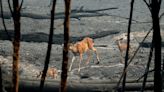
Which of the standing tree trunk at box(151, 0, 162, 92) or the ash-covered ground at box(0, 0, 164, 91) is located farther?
the ash-covered ground at box(0, 0, 164, 91)

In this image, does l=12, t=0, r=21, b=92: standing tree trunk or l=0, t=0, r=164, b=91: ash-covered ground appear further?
l=0, t=0, r=164, b=91: ash-covered ground

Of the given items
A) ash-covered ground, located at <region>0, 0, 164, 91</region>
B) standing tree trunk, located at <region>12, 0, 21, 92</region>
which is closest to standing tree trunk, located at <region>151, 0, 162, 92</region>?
standing tree trunk, located at <region>12, 0, 21, 92</region>

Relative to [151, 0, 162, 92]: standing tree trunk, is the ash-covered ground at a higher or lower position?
lower

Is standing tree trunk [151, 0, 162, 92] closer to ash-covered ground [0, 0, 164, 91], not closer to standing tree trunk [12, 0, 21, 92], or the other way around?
standing tree trunk [12, 0, 21, 92]

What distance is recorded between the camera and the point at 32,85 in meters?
6.34

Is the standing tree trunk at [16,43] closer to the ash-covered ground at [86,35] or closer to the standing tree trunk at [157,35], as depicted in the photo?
the standing tree trunk at [157,35]

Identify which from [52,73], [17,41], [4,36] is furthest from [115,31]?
[17,41]

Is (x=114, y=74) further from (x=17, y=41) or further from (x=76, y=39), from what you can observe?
(x=17, y=41)

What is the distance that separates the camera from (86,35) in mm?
12734

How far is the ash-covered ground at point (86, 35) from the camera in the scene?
8.61 metres

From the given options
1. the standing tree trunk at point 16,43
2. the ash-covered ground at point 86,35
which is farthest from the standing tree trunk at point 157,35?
the ash-covered ground at point 86,35

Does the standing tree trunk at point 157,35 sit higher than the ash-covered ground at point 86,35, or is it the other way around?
the standing tree trunk at point 157,35

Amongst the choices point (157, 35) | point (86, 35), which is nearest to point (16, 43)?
point (157, 35)

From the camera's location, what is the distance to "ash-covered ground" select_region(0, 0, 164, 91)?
339 inches
